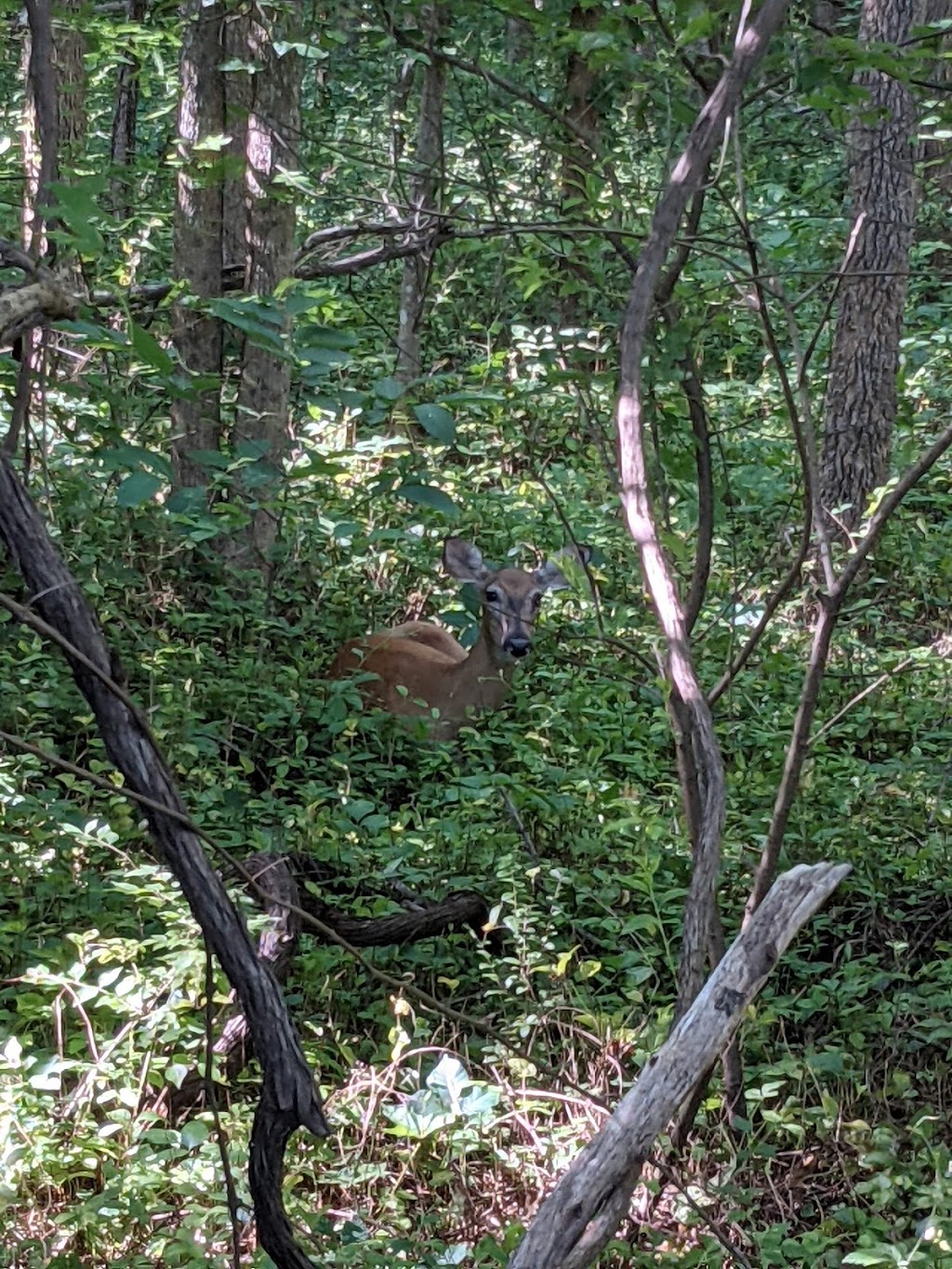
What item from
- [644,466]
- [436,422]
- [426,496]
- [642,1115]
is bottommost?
[642,1115]

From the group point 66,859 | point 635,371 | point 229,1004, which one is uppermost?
point 635,371

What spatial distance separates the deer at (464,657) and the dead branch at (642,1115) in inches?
156

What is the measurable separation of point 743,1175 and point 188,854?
1.80 metres

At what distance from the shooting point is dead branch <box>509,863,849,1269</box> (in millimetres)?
2537

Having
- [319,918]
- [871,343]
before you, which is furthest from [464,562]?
[319,918]

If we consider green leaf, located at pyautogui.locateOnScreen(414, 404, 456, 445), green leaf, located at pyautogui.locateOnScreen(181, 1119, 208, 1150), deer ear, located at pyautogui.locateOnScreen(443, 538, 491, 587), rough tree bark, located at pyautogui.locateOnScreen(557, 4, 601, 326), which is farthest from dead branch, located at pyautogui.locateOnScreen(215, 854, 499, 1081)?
deer ear, located at pyautogui.locateOnScreen(443, 538, 491, 587)

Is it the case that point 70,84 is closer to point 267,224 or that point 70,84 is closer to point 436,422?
point 267,224

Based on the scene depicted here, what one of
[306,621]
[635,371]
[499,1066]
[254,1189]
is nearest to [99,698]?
[254,1189]

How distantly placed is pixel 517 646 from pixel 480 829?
2.09 metres

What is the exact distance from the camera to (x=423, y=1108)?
3.49 metres

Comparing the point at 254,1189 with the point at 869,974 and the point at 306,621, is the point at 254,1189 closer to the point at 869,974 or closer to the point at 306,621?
the point at 869,974

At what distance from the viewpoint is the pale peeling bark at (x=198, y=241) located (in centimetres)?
746

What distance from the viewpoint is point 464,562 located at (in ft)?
25.0

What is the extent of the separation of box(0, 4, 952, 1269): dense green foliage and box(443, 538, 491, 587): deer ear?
0.37 metres
